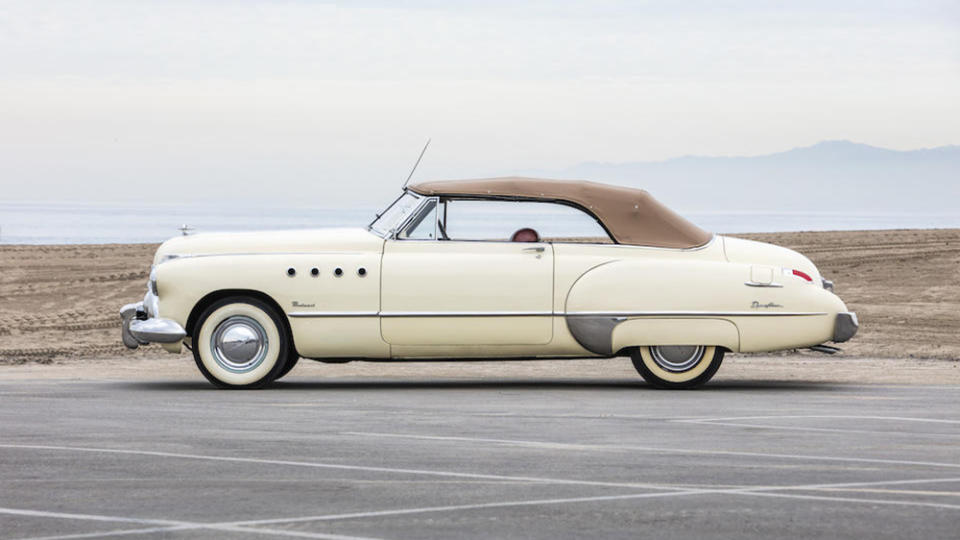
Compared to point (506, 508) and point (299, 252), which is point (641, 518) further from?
point (299, 252)

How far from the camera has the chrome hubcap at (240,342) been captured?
38.7 feet

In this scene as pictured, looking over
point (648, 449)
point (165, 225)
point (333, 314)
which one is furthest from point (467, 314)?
point (165, 225)

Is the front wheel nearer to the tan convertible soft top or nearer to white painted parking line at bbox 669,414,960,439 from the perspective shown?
the tan convertible soft top

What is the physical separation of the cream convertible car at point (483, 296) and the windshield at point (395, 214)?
26mm

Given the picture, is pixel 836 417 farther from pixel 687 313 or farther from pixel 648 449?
pixel 648 449

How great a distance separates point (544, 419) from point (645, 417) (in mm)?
702

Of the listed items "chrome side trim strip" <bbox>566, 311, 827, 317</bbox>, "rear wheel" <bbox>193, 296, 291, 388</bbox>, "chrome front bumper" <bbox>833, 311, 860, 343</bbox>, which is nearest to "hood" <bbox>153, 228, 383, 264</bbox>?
"rear wheel" <bbox>193, 296, 291, 388</bbox>

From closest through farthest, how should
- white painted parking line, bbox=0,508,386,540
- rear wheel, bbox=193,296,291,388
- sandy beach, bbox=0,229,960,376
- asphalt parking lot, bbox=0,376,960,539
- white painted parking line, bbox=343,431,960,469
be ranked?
white painted parking line, bbox=0,508,386,540 → asphalt parking lot, bbox=0,376,960,539 → white painted parking line, bbox=343,431,960,469 → rear wheel, bbox=193,296,291,388 → sandy beach, bbox=0,229,960,376

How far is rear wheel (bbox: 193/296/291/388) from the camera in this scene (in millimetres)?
11781

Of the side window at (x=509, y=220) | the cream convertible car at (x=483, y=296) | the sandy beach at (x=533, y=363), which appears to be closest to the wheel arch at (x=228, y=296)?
the cream convertible car at (x=483, y=296)

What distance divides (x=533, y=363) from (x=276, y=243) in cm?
432

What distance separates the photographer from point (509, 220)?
1203 centimetres

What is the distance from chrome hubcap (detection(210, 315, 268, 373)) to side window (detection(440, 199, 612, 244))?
173 centimetres

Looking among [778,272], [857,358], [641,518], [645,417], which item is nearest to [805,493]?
[641,518]
